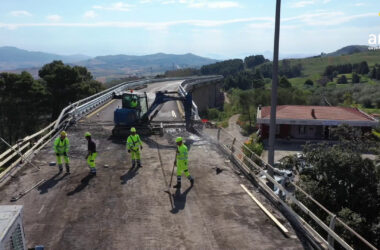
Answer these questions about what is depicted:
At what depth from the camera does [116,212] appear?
391 inches

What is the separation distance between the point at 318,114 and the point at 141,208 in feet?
123

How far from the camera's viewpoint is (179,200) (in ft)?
35.3

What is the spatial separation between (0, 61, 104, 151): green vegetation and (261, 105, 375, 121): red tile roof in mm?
23803

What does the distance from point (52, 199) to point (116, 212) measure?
2.35 metres

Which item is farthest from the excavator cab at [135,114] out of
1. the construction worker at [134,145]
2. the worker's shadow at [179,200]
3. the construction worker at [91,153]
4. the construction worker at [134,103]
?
the worker's shadow at [179,200]

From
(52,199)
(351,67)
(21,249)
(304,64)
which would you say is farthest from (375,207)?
(304,64)

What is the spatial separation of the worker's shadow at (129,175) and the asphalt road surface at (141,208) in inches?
1.4

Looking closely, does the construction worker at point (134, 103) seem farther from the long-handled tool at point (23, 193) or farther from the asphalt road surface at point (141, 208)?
the long-handled tool at point (23, 193)

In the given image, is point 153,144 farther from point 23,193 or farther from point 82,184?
point 23,193

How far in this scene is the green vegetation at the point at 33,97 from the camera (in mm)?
36344

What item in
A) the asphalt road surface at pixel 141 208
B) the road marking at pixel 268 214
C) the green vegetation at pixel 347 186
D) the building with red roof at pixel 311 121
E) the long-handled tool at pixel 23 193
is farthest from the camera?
the building with red roof at pixel 311 121

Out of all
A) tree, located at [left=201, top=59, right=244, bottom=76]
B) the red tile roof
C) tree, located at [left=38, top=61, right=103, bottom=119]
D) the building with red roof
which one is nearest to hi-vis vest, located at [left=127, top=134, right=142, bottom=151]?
the building with red roof

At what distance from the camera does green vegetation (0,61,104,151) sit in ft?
119

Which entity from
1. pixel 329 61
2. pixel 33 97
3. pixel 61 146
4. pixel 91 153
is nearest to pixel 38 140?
pixel 61 146
